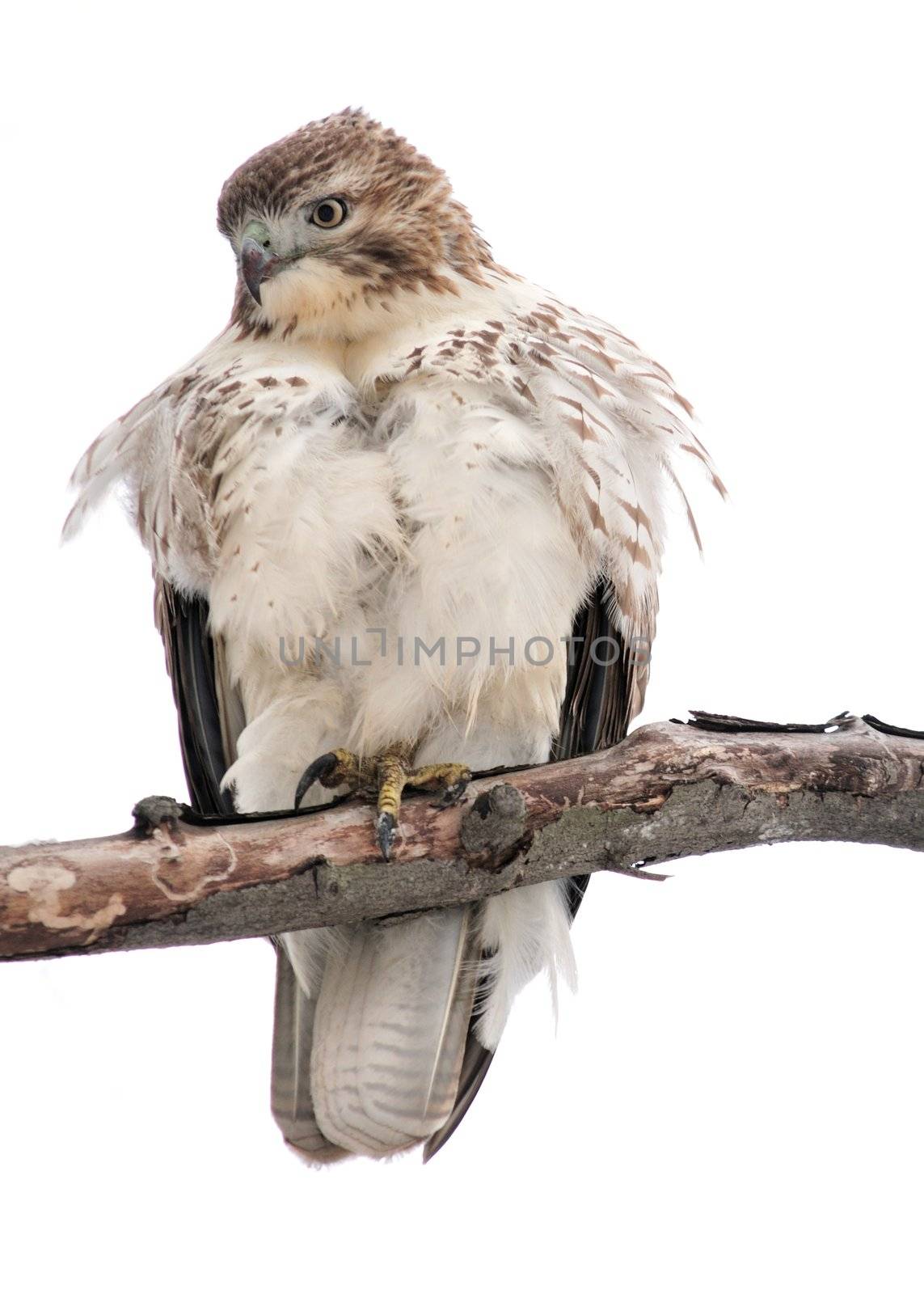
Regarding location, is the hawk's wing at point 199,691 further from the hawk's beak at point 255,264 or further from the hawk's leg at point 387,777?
the hawk's beak at point 255,264

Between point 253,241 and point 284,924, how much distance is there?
4.89 feet

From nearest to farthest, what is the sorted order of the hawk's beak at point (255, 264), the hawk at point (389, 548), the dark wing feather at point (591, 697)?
the hawk at point (389, 548) → the hawk's beak at point (255, 264) → the dark wing feather at point (591, 697)

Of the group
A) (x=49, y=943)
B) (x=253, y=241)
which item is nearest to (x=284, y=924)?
(x=49, y=943)

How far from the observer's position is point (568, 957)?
10.9 feet

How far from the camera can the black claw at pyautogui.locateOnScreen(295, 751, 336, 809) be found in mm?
A: 2887

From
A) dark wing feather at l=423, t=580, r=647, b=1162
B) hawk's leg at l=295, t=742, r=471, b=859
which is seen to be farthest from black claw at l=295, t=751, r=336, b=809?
dark wing feather at l=423, t=580, r=647, b=1162

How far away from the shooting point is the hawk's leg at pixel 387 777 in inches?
105

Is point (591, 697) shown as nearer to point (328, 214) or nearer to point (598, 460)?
point (598, 460)

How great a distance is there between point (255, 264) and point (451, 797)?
4.11 feet

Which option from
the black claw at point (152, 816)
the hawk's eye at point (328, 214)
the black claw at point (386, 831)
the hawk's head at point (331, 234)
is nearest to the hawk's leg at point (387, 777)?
the black claw at point (386, 831)

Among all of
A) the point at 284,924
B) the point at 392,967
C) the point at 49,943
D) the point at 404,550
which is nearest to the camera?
the point at 49,943

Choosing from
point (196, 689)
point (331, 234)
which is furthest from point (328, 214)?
point (196, 689)

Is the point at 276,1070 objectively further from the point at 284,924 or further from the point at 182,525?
the point at 182,525

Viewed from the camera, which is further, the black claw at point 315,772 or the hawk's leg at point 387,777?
the black claw at point 315,772
